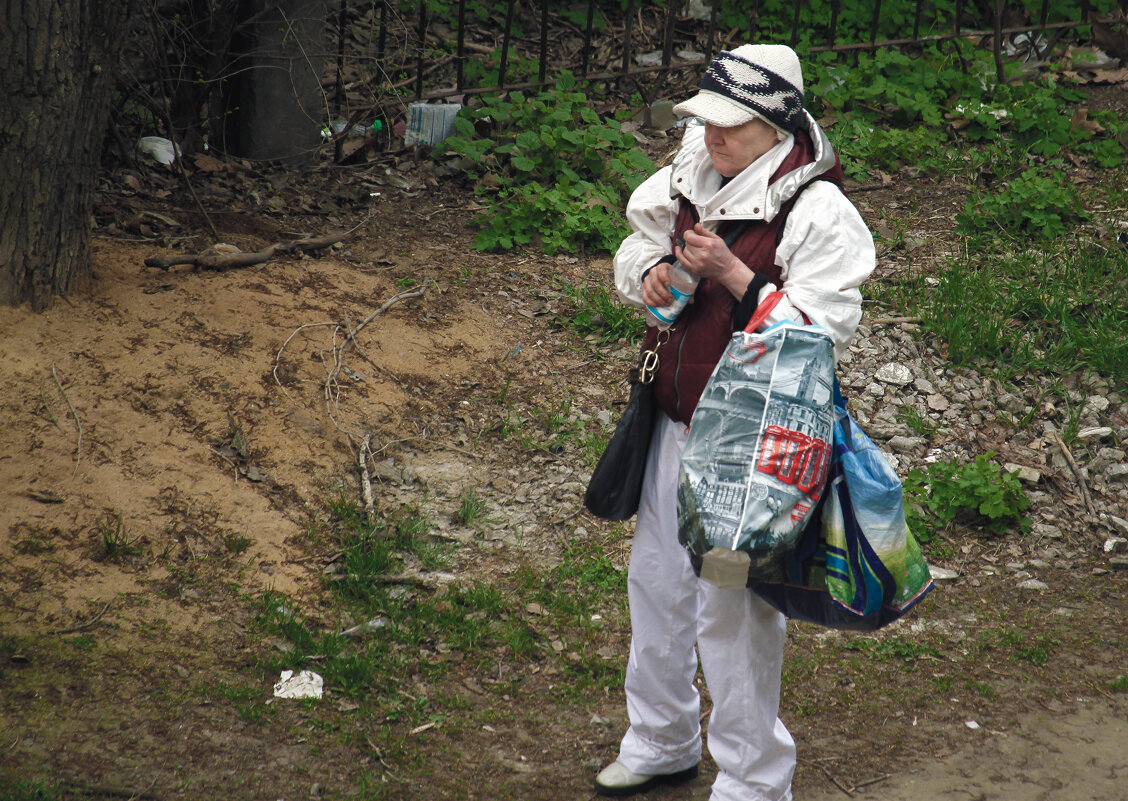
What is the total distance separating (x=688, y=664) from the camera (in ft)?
9.46

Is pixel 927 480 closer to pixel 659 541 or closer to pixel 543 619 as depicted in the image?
pixel 543 619

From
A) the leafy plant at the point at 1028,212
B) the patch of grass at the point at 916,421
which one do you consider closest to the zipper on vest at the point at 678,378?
the patch of grass at the point at 916,421

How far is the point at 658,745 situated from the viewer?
2992 millimetres

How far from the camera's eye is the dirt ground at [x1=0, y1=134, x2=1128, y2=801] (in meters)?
3.03

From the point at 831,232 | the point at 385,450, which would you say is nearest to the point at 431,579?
the point at 385,450

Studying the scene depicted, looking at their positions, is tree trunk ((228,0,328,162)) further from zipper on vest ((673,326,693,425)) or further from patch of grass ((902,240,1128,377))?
zipper on vest ((673,326,693,425))

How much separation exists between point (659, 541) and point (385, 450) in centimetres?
194

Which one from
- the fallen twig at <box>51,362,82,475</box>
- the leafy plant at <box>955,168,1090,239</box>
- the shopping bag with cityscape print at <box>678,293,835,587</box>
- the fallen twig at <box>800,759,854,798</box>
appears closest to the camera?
the shopping bag with cityscape print at <box>678,293,835,587</box>

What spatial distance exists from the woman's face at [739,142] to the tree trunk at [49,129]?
9.00 ft

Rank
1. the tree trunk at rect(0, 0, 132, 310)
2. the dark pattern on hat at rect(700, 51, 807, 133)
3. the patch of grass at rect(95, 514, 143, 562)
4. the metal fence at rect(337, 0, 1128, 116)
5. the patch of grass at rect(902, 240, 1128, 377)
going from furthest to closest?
1. the metal fence at rect(337, 0, 1128, 116)
2. the patch of grass at rect(902, 240, 1128, 377)
3. the tree trunk at rect(0, 0, 132, 310)
4. the patch of grass at rect(95, 514, 143, 562)
5. the dark pattern on hat at rect(700, 51, 807, 133)

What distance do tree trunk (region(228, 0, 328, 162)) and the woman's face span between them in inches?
150

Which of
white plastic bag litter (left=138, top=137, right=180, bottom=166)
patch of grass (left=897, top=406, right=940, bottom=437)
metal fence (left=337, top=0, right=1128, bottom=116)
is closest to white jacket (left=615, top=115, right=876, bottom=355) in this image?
patch of grass (left=897, top=406, right=940, bottom=437)

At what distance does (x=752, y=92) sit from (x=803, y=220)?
0.34 metres

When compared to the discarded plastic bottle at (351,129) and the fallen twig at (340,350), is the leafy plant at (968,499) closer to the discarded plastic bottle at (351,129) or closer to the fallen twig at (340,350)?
the fallen twig at (340,350)
